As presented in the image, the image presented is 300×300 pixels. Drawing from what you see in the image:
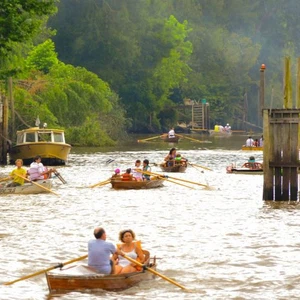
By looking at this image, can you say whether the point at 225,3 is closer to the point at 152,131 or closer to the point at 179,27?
the point at 179,27

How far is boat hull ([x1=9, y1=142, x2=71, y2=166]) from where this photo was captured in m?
53.5

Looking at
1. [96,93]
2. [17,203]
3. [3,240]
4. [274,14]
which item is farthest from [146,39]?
[3,240]

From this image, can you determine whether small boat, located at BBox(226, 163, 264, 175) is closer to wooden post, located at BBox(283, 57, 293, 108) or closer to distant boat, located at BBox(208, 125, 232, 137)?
wooden post, located at BBox(283, 57, 293, 108)

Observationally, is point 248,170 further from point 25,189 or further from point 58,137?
point 25,189

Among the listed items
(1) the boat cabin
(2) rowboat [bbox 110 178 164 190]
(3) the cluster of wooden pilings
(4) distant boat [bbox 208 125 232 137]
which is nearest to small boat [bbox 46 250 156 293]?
(3) the cluster of wooden pilings

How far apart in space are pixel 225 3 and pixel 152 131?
4703 cm

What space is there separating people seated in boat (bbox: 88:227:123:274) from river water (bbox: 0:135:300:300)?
45cm

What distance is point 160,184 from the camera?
40719 mm

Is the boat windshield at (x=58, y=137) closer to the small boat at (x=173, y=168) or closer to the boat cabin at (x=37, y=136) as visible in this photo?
the boat cabin at (x=37, y=136)

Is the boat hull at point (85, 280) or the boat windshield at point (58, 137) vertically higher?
the boat windshield at point (58, 137)

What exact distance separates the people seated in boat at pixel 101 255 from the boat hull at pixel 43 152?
3478 centimetres

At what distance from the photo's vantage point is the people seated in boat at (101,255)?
61.9ft

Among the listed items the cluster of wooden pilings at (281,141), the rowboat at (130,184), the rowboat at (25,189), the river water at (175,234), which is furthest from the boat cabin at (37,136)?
the cluster of wooden pilings at (281,141)

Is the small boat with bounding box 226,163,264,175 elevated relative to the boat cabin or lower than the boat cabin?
lower
